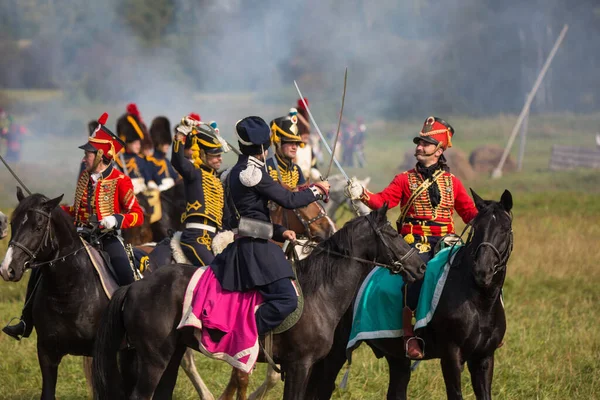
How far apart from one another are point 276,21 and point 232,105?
14.3 feet

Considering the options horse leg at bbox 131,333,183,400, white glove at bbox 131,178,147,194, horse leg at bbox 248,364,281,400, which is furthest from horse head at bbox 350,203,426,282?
white glove at bbox 131,178,147,194

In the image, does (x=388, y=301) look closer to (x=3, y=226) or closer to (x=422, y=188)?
(x=422, y=188)

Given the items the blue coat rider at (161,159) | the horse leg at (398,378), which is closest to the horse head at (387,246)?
the horse leg at (398,378)

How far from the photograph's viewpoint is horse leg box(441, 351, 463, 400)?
7691 millimetres

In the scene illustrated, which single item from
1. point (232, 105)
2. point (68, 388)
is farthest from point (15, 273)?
point (232, 105)

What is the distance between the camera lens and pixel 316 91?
39062mm

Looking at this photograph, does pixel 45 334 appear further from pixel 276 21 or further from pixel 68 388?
pixel 276 21

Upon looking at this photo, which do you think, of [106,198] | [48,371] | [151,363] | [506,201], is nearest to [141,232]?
[106,198]

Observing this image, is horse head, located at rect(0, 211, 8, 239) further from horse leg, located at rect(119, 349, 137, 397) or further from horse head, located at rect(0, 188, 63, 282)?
horse leg, located at rect(119, 349, 137, 397)

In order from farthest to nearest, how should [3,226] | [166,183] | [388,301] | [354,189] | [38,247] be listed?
[166,183] < [3,226] < [388,301] < [354,189] < [38,247]

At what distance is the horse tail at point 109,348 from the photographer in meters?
7.46

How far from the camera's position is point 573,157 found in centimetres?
3212

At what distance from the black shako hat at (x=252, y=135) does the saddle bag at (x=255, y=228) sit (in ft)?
1.67

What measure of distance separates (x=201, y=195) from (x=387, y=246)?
2.63m
